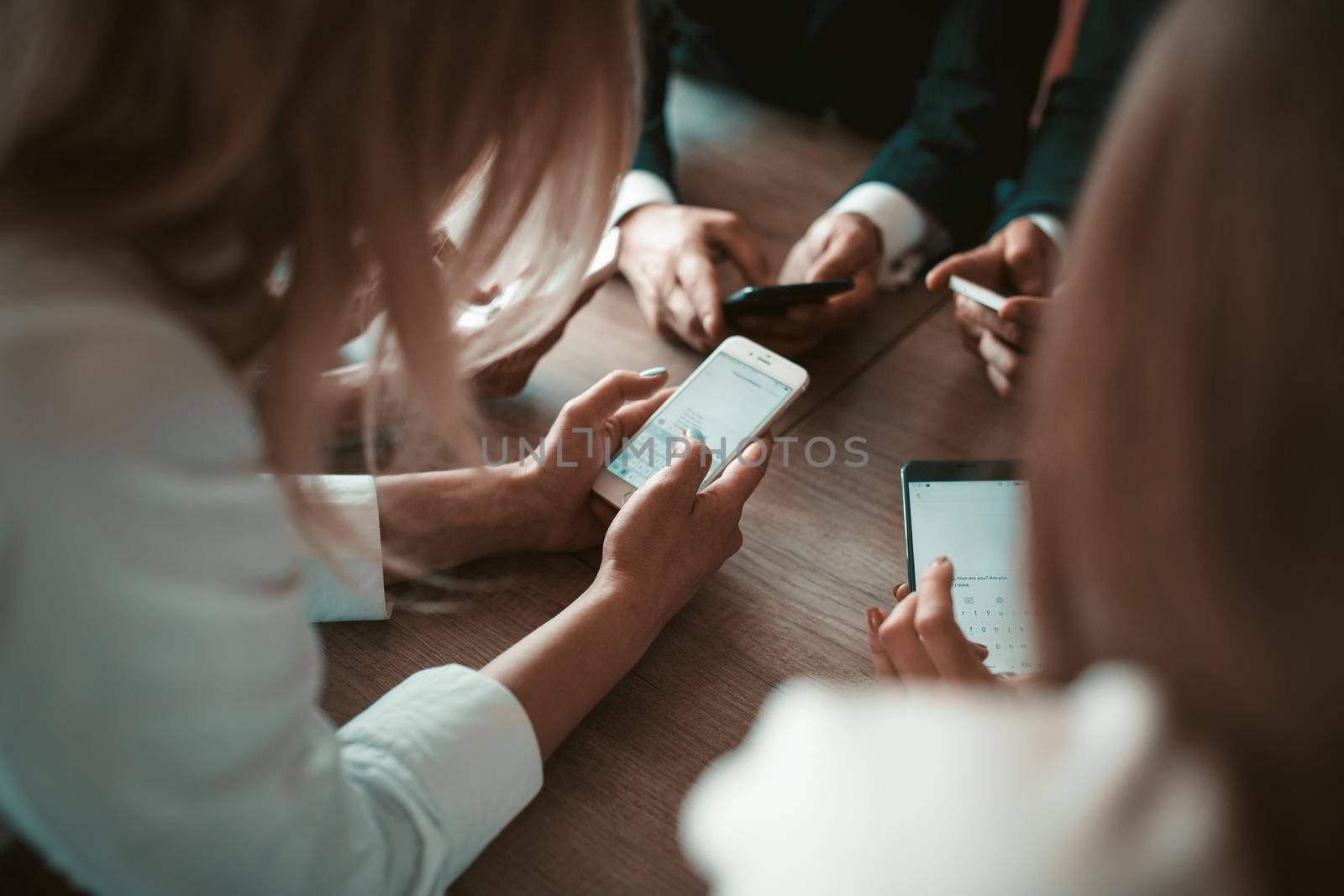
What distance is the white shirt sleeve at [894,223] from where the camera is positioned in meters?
1.03

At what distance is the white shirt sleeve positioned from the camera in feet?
A: 3.39

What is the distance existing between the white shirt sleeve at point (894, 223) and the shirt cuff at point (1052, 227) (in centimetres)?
11

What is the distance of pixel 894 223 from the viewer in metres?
1.04

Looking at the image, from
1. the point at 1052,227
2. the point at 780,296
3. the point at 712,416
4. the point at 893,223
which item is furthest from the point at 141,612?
the point at 1052,227

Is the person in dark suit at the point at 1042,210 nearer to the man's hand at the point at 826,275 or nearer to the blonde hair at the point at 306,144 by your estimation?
the man's hand at the point at 826,275

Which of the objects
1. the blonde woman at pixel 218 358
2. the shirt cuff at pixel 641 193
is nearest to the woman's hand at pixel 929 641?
the blonde woman at pixel 218 358

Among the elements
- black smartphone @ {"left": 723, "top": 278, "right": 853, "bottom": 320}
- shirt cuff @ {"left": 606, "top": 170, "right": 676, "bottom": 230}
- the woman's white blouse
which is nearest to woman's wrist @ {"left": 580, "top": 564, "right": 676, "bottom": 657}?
the woman's white blouse

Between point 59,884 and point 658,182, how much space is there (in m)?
0.88

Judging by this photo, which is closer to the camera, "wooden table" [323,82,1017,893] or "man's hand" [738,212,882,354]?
"wooden table" [323,82,1017,893]

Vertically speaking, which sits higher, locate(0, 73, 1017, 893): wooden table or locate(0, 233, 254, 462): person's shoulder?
locate(0, 233, 254, 462): person's shoulder

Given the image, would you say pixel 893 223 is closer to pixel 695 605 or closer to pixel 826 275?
pixel 826 275

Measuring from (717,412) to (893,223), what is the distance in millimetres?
399

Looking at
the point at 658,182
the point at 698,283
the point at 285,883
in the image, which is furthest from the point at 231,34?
the point at 658,182

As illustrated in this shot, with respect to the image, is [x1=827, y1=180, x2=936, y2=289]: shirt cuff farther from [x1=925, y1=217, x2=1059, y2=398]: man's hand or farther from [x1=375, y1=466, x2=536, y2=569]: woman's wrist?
[x1=375, y1=466, x2=536, y2=569]: woman's wrist
